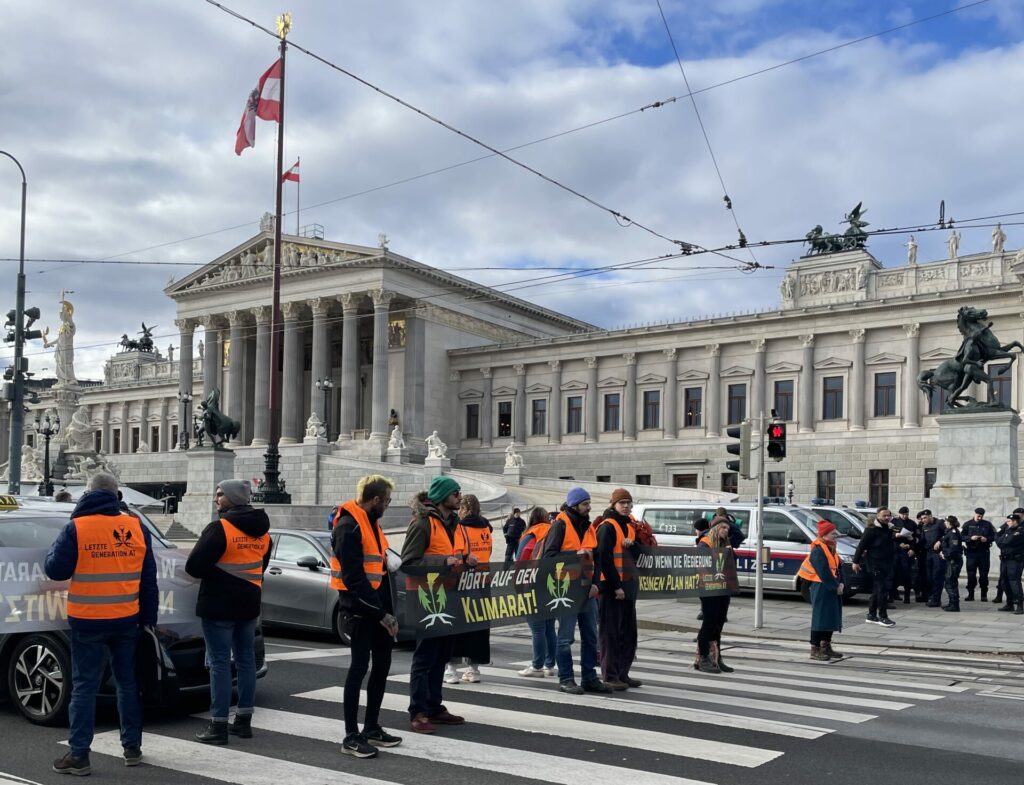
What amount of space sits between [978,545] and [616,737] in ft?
48.6

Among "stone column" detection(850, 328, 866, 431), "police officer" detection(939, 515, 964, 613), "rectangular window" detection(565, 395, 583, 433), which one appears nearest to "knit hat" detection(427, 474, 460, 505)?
"police officer" detection(939, 515, 964, 613)

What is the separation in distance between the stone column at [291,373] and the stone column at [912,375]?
3789 centimetres

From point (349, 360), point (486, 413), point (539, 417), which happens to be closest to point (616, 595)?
point (349, 360)

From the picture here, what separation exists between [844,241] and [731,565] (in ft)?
180

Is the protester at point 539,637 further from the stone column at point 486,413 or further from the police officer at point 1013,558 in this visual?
the stone column at point 486,413

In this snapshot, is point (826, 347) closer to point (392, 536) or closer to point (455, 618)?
point (392, 536)

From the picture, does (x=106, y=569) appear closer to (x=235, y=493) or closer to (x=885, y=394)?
(x=235, y=493)

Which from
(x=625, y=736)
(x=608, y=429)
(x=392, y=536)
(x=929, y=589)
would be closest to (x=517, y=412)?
(x=608, y=429)

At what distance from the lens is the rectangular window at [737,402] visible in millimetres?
62438

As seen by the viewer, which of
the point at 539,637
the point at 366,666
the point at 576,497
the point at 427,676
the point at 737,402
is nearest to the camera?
the point at 366,666

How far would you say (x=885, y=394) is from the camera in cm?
5756

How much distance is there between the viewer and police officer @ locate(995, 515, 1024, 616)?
19.2m

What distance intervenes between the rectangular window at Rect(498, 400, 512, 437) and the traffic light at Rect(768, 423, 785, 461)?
177 ft

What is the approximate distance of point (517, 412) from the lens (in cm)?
7131
